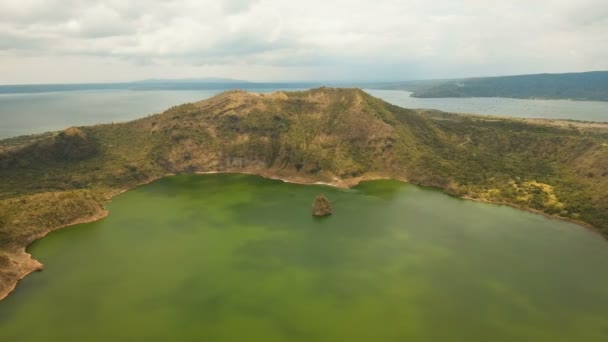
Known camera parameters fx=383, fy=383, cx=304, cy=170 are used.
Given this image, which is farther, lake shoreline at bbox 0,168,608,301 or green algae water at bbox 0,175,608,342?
lake shoreline at bbox 0,168,608,301

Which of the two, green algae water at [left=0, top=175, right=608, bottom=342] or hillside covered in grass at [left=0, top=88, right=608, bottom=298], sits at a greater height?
hillside covered in grass at [left=0, top=88, right=608, bottom=298]

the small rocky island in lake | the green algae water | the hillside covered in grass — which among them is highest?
the hillside covered in grass

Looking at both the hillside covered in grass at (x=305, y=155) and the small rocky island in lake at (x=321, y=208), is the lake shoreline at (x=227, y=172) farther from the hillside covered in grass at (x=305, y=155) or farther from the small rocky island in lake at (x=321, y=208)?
the small rocky island in lake at (x=321, y=208)

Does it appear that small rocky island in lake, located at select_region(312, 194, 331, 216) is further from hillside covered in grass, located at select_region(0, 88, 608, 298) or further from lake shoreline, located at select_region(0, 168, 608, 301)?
hillside covered in grass, located at select_region(0, 88, 608, 298)

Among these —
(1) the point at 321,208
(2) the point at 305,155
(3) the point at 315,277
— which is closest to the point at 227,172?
(2) the point at 305,155

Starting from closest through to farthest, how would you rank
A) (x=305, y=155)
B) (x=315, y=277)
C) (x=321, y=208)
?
(x=315, y=277), (x=321, y=208), (x=305, y=155)

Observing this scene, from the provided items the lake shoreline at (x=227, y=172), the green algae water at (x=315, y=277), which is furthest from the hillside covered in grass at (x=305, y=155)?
the green algae water at (x=315, y=277)

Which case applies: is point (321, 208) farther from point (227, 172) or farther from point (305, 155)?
point (227, 172)

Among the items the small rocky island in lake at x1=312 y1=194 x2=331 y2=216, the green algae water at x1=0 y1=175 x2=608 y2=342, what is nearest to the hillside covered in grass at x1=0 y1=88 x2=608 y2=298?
the green algae water at x1=0 y1=175 x2=608 y2=342
